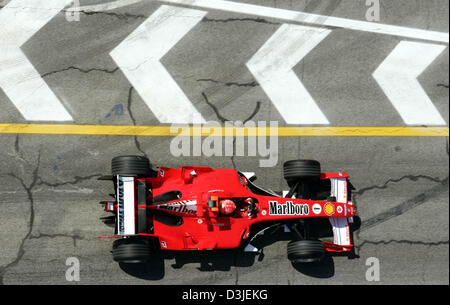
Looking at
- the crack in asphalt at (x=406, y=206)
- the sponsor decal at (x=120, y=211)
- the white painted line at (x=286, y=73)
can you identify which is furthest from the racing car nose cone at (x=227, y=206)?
the crack in asphalt at (x=406, y=206)

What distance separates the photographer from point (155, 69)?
8.41m

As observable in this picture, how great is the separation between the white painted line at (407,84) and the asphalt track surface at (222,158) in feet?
0.59

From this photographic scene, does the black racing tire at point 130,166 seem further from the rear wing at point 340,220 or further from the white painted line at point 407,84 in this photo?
the white painted line at point 407,84

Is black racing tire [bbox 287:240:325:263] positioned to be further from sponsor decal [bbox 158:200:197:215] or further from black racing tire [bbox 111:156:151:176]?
black racing tire [bbox 111:156:151:176]

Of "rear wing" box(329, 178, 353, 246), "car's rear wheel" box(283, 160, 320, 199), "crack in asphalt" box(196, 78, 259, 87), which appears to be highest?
"crack in asphalt" box(196, 78, 259, 87)

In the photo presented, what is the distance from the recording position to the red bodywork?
7.29m

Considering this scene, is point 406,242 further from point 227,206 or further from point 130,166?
point 130,166

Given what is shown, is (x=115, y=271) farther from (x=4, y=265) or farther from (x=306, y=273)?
(x=306, y=273)

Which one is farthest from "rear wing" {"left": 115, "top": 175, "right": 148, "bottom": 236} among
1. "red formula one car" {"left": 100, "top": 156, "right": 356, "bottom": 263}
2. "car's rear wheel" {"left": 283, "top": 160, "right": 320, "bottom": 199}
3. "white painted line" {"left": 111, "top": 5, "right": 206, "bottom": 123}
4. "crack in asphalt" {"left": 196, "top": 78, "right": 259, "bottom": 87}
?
"car's rear wheel" {"left": 283, "top": 160, "right": 320, "bottom": 199}

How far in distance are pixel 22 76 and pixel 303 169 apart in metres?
6.02

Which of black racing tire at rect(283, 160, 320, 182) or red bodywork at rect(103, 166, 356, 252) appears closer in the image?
red bodywork at rect(103, 166, 356, 252)

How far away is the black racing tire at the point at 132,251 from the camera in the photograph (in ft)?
23.7

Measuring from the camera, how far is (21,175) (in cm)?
798

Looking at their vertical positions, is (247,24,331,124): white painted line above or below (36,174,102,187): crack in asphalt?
above
